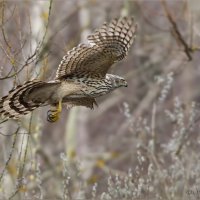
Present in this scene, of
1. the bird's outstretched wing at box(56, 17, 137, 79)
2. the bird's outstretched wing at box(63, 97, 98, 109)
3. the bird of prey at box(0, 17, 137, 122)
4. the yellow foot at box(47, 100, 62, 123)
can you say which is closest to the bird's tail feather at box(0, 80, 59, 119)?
the bird of prey at box(0, 17, 137, 122)

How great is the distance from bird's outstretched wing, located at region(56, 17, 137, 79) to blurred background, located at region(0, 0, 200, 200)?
143 mm

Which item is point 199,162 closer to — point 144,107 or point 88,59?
point 88,59

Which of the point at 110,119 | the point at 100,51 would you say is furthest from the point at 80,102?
the point at 110,119

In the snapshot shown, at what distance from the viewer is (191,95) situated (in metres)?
19.7

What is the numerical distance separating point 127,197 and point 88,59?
1.33 metres

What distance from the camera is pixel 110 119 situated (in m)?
22.8

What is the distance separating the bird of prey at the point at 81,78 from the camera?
8.09 m

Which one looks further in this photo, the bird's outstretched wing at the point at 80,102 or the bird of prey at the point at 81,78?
the bird's outstretched wing at the point at 80,102

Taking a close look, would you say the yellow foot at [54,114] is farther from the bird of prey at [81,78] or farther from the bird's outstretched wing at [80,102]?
the bird's outstretched wing at [80,102]

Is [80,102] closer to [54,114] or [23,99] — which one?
[54,114]

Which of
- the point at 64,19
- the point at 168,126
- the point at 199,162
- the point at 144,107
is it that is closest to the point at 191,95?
the point at 168,126

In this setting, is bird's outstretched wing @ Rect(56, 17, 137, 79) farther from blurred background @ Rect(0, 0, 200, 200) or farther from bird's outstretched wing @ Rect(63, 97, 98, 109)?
bird's outstretched wing @ Rect(63, 97, 98, 109)

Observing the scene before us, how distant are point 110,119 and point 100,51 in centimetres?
1465

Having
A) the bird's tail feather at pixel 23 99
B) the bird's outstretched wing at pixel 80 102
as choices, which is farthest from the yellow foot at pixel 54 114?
the bird's outstretched wing at pixel 80 102
